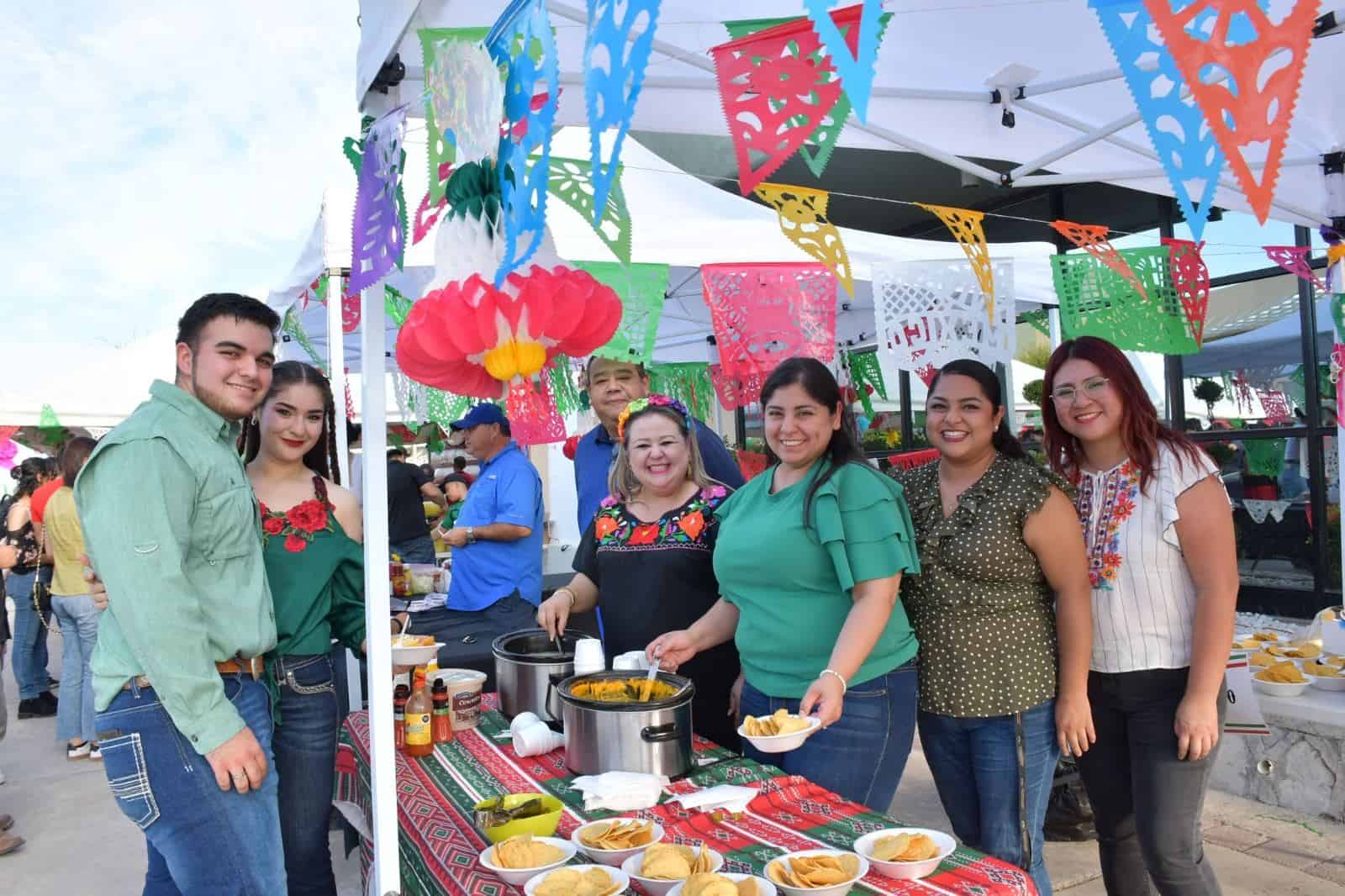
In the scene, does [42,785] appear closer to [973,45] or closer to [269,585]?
[269,585]

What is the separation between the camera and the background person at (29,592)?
Answer: 18.7 feet

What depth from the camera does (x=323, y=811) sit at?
2.17 metres

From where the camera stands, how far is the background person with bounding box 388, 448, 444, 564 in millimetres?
5762

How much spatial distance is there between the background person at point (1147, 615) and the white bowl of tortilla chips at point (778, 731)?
35.0 inches

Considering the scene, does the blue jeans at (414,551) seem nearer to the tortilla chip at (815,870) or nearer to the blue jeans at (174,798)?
the blue jeans at (174,798)

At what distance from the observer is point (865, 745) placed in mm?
2004

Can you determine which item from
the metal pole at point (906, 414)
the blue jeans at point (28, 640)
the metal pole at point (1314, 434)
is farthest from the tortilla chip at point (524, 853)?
the metal pole at point (906, 414)

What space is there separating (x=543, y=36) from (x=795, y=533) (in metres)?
1.19

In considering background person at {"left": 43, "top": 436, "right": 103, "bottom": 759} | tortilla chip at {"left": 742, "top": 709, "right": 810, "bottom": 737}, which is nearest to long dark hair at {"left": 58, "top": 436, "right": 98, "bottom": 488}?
background person at {"left": 43, "top": 436, "right": 103, "bottom": 759}

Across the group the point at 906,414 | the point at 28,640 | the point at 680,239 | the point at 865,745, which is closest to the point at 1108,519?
the point at 865,745

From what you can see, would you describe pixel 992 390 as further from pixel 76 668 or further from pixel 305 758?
pixel 76 668

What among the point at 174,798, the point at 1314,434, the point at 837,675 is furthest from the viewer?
the point at 1314,434

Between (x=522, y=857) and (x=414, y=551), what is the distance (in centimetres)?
467

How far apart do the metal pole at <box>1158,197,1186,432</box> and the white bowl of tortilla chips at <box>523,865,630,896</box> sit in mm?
6487
